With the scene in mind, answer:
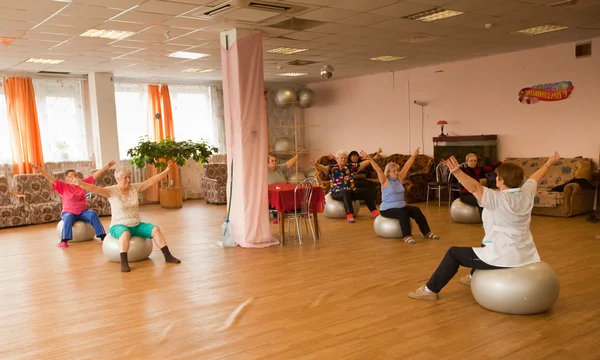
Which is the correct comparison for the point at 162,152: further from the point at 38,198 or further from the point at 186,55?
the point at 186,55

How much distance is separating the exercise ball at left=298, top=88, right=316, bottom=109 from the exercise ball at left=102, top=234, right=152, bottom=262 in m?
7.60

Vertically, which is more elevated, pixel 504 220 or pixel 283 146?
pixel 283 146

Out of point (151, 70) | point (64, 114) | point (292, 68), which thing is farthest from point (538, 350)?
point (64, 114)

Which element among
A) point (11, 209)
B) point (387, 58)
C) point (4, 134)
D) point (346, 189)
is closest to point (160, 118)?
point (4, 134)

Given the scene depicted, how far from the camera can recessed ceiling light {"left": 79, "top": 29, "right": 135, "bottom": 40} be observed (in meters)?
7.11

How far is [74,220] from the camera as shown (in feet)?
25.6

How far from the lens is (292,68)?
11.2 metres

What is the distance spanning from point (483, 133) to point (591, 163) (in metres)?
2.19

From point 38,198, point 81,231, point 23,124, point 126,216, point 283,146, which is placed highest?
point 23,124

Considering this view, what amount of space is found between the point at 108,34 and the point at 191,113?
5932mm

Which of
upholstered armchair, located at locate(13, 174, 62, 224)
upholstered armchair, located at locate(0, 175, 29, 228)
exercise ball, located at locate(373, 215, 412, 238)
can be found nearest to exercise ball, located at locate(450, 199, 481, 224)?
exercise ball, located at locate(373, 215, 412, 238)

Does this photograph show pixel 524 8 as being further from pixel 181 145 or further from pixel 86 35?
pixel 181 145

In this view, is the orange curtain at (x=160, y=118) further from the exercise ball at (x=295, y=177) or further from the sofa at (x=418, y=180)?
the sofa at (x=418, y=180)

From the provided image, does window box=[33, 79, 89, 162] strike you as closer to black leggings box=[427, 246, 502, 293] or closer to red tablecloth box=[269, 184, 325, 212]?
red tablecloth box=[269, 184, 325, 212]
